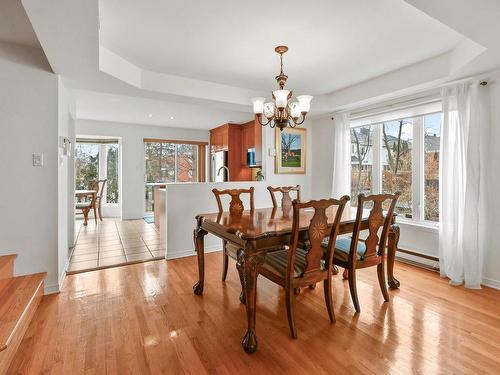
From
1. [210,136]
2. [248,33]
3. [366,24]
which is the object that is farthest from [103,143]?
[366,24]

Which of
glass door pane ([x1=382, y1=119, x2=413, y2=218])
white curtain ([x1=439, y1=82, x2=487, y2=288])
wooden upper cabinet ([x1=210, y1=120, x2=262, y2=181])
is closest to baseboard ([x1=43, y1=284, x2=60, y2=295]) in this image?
wooden upper cabinet ([x1=210, y1=120, x2=262, y2=181])

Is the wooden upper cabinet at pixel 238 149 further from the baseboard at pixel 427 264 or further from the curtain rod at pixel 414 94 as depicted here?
the baseboard at pixel 427 264

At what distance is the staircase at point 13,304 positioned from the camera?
5.45ft

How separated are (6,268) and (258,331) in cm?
215

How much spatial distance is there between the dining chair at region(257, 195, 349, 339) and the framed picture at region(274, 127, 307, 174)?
8.25 feet

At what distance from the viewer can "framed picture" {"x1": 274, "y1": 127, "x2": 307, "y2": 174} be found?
4630 mm

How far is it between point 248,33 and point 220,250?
2.95m

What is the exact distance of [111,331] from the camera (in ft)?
6.73

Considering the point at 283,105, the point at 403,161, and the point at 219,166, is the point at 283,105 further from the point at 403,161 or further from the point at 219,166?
the point at 219,166

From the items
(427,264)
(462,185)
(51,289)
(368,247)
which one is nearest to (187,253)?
(51,289)

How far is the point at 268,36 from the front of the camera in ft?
8.07

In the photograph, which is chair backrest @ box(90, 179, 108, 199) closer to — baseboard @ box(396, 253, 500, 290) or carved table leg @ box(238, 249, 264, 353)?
carved table leg @ box(238, 249, 264, 353)

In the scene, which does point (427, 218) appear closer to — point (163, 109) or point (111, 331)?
point (111, 331)

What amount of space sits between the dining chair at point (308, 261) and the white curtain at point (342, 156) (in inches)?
91.0
